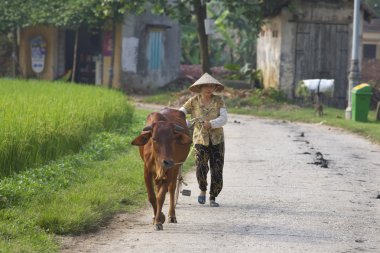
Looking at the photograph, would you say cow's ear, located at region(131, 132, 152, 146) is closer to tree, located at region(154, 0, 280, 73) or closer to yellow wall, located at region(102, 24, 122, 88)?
tree, located at region(154, 0, 280, 73)

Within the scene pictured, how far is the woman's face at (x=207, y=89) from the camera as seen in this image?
9711mm

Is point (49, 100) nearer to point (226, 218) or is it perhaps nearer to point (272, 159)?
point (272, 159)

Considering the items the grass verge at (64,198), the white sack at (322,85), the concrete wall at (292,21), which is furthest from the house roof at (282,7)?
the grass verge at (64,198)

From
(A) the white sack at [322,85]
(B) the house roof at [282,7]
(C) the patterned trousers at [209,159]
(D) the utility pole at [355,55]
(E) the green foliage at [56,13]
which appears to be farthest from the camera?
(E) the green foliage at [56,13]

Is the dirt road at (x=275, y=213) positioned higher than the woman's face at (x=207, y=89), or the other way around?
the woman's face at (x=207, y=89)

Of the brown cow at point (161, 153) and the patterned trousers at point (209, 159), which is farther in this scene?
the patterned trousers at point (209, 159)

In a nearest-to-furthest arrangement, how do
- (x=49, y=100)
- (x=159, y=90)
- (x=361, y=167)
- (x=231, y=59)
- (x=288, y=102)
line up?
(x=361, y=167), (x=49, y=100), (x=288, y=102), (x=159, y=90), (x=231, y=59)

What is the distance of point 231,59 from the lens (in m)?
40.4

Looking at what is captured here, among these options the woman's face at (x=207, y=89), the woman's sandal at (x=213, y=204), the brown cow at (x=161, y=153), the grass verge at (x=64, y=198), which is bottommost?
the woman's sandal at (x=213, y=204)

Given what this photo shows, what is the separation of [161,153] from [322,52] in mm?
20223

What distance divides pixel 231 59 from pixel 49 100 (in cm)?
2547

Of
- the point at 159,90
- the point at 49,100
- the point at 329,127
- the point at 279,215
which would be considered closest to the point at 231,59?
the point at 159,90

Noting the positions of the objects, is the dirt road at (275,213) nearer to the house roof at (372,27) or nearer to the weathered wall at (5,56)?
the weathered wall at (5,56)

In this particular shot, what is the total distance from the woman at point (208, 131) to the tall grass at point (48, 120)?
7.00 ft
